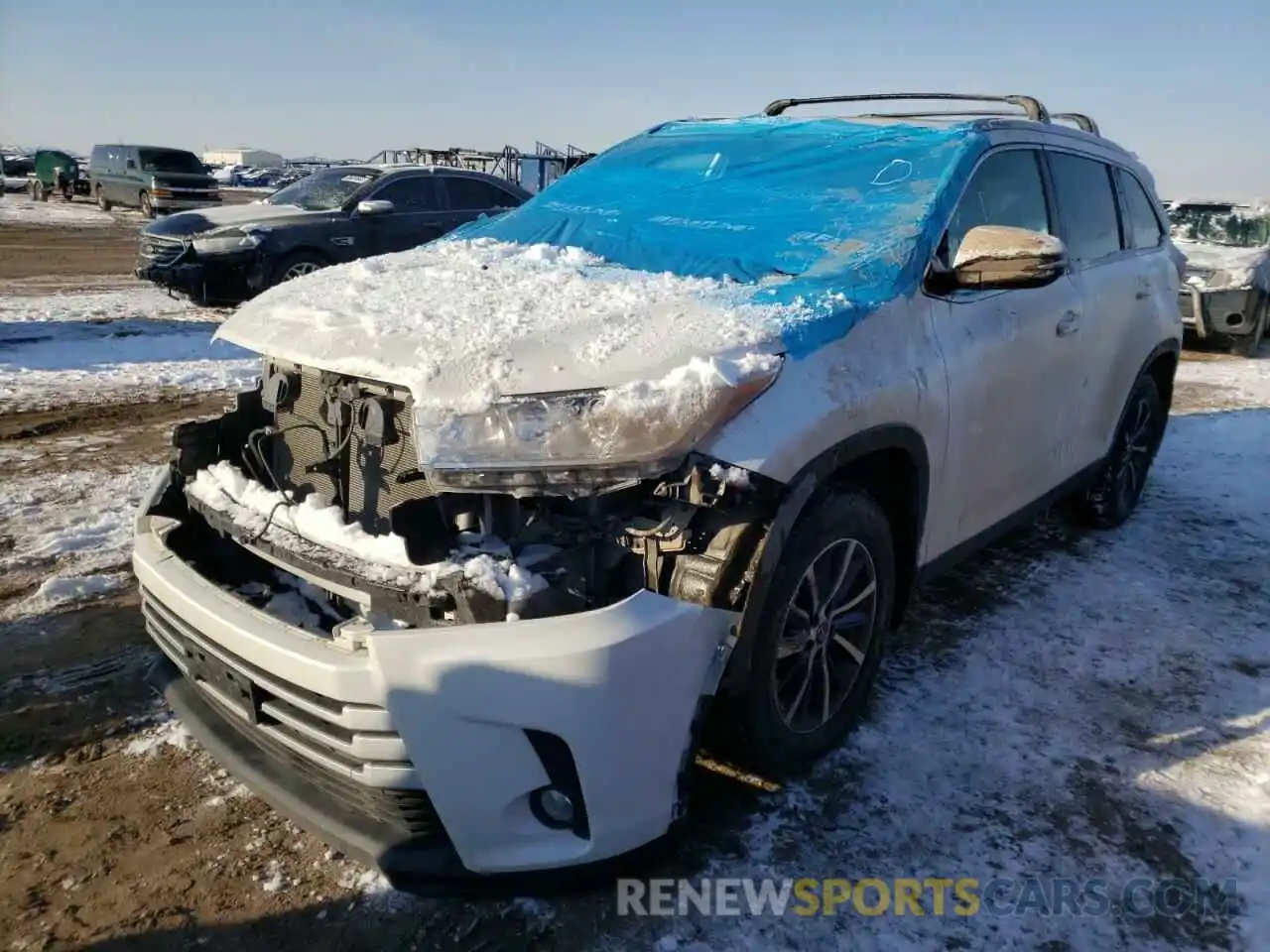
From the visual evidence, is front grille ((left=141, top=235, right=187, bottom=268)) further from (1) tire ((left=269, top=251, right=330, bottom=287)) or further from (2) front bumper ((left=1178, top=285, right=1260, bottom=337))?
(2) front bumper ((left=1178, top=285, right=1260, bottom=337))

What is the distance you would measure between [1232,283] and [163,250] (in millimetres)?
11911

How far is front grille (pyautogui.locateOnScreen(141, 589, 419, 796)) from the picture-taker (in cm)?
206

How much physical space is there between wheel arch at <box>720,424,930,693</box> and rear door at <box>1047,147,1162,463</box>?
144cm

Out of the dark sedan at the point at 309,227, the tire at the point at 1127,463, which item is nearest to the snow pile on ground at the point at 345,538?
the tire at the point at 1127,463

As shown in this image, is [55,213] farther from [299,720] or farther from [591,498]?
[591,498]

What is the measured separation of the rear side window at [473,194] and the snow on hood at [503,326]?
28.0 ft

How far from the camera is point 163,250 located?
1046 cm

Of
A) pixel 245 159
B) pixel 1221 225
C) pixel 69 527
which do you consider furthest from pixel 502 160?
pixel 245 159

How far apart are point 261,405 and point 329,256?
8.02 metres

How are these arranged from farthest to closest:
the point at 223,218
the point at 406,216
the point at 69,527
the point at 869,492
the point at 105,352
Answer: the point at 406,216, the point at 223,218, the point at 105,352, the point at 69,527, the point at 869,492

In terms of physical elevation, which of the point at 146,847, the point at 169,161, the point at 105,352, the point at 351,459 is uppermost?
the point at 169,161

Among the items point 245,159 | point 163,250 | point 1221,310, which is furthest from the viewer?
point 245,159

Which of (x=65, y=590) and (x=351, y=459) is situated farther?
(x=65, y=590)

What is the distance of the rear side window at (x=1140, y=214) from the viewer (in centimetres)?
461
